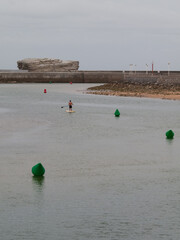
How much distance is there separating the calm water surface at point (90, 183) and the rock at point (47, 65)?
94.9m

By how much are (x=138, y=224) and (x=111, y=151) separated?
10.3 meters

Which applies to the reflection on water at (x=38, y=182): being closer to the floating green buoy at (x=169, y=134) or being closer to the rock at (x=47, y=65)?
the floating green buoy at (x=169, y=134)

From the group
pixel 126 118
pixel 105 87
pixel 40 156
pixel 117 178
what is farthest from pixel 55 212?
pixel 105 87

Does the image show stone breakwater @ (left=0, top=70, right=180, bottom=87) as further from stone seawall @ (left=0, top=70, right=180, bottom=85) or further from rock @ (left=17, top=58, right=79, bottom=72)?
rock @ (left=17, top=58, right=79, bottom=72)

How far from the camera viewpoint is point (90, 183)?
17.4 m

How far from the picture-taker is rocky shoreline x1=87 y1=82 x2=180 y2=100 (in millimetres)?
63878

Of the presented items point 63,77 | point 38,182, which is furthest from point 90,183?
point 63,77

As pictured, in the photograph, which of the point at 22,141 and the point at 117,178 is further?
the point at 22,141

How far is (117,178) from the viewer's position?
18109 mm

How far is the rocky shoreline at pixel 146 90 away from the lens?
63878 millimetres

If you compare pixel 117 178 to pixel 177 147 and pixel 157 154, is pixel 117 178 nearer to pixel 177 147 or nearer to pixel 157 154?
pixel 157 154

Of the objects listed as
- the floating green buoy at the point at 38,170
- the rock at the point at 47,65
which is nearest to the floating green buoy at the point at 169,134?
the floating green buoy at the point at 38,170

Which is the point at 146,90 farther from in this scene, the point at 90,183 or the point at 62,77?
the point at 90,183

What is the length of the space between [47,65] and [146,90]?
5938cm
